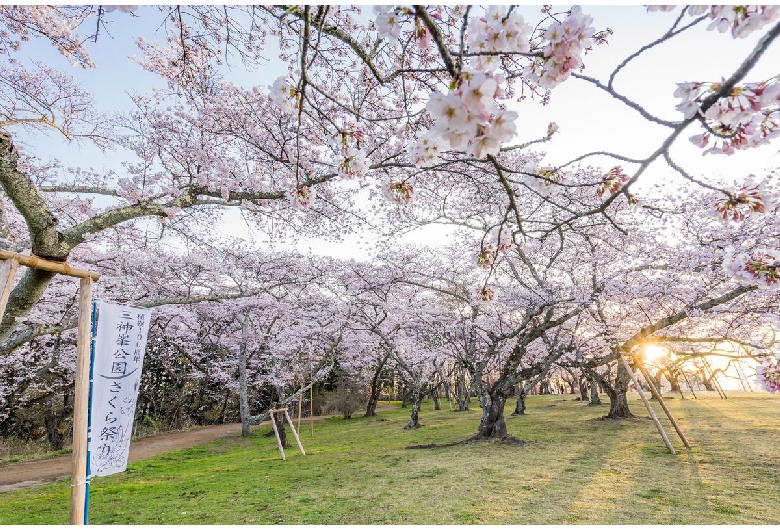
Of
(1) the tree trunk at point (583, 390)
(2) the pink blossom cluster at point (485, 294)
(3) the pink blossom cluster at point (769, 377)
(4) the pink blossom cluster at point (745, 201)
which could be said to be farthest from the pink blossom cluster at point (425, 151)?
(1) the tree trunk at point (583, 390)

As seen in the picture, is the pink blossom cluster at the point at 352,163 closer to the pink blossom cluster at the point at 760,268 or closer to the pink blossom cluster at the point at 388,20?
the pink blossom cluster at the point at 388,20

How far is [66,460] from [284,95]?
12926 mm

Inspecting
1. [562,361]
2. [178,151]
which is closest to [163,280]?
[178,151]

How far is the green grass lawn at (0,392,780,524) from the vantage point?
4.21 m

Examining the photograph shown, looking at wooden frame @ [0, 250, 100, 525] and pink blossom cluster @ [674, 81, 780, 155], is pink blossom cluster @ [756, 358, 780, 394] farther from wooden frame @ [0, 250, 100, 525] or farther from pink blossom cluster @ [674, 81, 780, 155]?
wooden frame @ [0, 250, 100, 525]

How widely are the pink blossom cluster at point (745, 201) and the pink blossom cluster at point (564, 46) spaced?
0.92 metres

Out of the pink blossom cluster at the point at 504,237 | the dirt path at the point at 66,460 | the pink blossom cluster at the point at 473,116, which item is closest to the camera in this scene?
the pink blossom cluster at the point at 473,116

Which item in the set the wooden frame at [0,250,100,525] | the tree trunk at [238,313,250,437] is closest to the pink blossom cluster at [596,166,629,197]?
the wooden frame at [0,250,100,525]

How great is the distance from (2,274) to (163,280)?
25.5ft

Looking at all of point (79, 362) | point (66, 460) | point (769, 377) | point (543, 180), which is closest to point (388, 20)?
point (543, 180)

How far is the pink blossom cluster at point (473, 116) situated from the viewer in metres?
1.06

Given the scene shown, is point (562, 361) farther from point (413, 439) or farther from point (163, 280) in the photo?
point (163, 280)

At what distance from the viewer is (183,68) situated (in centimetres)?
450

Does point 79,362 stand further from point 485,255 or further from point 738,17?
point 738,17
